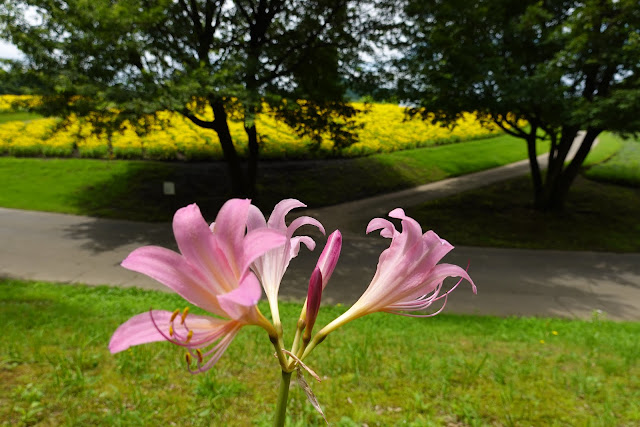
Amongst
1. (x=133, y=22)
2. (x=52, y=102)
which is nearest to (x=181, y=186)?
(x=52, y=102)

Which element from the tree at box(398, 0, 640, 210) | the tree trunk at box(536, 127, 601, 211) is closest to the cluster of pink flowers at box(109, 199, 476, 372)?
the tree at box(398, 0, 640, 210)

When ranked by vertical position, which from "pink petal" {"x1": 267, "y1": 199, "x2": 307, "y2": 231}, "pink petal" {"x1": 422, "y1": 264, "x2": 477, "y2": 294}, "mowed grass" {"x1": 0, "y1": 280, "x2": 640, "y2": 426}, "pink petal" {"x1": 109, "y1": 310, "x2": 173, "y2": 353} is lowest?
"mowed grass" {"x1": 0, "y1": 280, "x2": 640, "y2": 426}

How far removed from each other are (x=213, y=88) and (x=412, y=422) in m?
7.66

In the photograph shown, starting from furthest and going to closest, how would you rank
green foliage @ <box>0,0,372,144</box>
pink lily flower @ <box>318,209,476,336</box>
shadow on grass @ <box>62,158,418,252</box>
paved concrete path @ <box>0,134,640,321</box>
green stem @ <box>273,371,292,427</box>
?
1. shadow on grass @ <box>62,158,418,252</box>
2. green foliage @ <box>0,0,372,144</box>
3. paved concrete path @ <box>0,134,640,321</box>
4. pink lily flower @ <box>318,209,476,336</box>
5. green stem @ <box>273,371,292,427</box>

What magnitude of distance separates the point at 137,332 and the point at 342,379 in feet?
11.3

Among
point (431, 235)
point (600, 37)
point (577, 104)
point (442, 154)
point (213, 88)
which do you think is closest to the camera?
point (431, 235)

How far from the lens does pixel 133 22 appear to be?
933 centimetres

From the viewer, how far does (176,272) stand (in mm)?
739

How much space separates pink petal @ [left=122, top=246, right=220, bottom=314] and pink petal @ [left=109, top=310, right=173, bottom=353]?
6cm

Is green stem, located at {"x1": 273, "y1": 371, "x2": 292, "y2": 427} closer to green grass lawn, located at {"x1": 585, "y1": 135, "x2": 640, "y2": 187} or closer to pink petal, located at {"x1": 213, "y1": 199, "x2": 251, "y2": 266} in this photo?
pink petal, located at {"x1": 213, "y1": 199, "x2": 251, "y2": 266}

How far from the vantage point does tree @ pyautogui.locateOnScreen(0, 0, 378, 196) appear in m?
9.10

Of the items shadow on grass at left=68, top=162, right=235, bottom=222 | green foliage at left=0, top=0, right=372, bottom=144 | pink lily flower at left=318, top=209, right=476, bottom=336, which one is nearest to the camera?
pink lily flower at left=318, top=209, right=476, bottom=336

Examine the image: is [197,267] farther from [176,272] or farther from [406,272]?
[406,272]

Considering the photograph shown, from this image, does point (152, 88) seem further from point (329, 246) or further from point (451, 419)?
point (329, 246)
